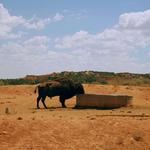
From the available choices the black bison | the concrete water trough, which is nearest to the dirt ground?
the concrete water trough

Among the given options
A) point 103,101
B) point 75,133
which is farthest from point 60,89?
point 75,133

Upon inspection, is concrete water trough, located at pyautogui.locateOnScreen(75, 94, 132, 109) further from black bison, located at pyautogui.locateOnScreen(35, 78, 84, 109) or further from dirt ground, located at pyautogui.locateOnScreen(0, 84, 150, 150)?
dirt ground, located at pyautogui.locateOnScreen(0, 84, 150, 150)

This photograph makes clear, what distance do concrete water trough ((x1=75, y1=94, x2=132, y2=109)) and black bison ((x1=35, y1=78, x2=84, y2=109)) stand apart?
950 mm

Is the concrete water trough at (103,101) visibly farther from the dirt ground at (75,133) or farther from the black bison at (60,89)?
the dirt ground at (75,133)

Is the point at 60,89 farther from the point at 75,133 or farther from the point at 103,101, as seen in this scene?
the point at 75,133

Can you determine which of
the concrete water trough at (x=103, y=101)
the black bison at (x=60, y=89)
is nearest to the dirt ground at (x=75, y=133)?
the concrete water trough at (x=103, y=101)

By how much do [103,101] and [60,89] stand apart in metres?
2.92

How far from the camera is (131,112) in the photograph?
25906 millimetres

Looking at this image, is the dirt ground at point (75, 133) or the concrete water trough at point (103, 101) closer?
the dirt ground at point (75, 133)

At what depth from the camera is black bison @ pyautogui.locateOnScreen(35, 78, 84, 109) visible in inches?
1178

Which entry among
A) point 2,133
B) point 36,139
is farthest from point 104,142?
point 2,133

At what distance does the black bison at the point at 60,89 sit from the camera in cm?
2992

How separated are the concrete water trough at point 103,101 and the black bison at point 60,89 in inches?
37.4

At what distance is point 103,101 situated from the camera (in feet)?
95.4
